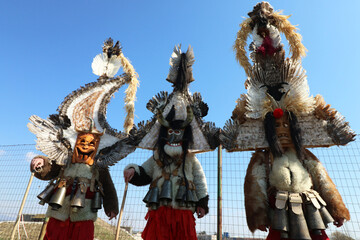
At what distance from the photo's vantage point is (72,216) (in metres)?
2.72

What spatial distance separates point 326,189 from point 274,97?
1.02 meters

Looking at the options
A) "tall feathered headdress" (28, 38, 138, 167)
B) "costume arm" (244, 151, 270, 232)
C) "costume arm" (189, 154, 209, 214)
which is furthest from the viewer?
"tall feathered headdress" (28, 38, 138, 167)

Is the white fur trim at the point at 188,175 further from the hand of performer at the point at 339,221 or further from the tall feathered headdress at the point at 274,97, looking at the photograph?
the hand of performer at the point at 339,221

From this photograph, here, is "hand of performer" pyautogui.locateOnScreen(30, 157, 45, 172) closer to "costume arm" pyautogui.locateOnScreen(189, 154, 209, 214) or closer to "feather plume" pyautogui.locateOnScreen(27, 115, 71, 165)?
"feather plume" pyautogui.locateOnScreen(27, 115, 71, 165)

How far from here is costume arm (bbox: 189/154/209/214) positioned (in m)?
2.59

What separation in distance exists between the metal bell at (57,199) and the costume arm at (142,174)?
76 cm

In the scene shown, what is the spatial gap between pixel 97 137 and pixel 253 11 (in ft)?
8.43

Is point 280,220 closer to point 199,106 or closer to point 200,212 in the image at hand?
point 200,212

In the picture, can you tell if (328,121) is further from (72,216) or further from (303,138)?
(72,216)

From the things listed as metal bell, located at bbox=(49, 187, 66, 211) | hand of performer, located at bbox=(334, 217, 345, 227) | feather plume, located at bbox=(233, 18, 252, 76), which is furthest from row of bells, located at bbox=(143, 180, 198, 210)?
feather plume, located at bbox=(233, 18, 252, 76)

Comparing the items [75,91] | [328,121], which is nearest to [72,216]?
[75,91]

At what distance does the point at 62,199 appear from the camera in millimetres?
2740

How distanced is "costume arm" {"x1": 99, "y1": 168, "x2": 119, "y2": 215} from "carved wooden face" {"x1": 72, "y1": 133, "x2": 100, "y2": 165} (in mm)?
223

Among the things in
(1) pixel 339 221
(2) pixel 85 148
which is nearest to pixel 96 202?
(2) pixel 85 148
